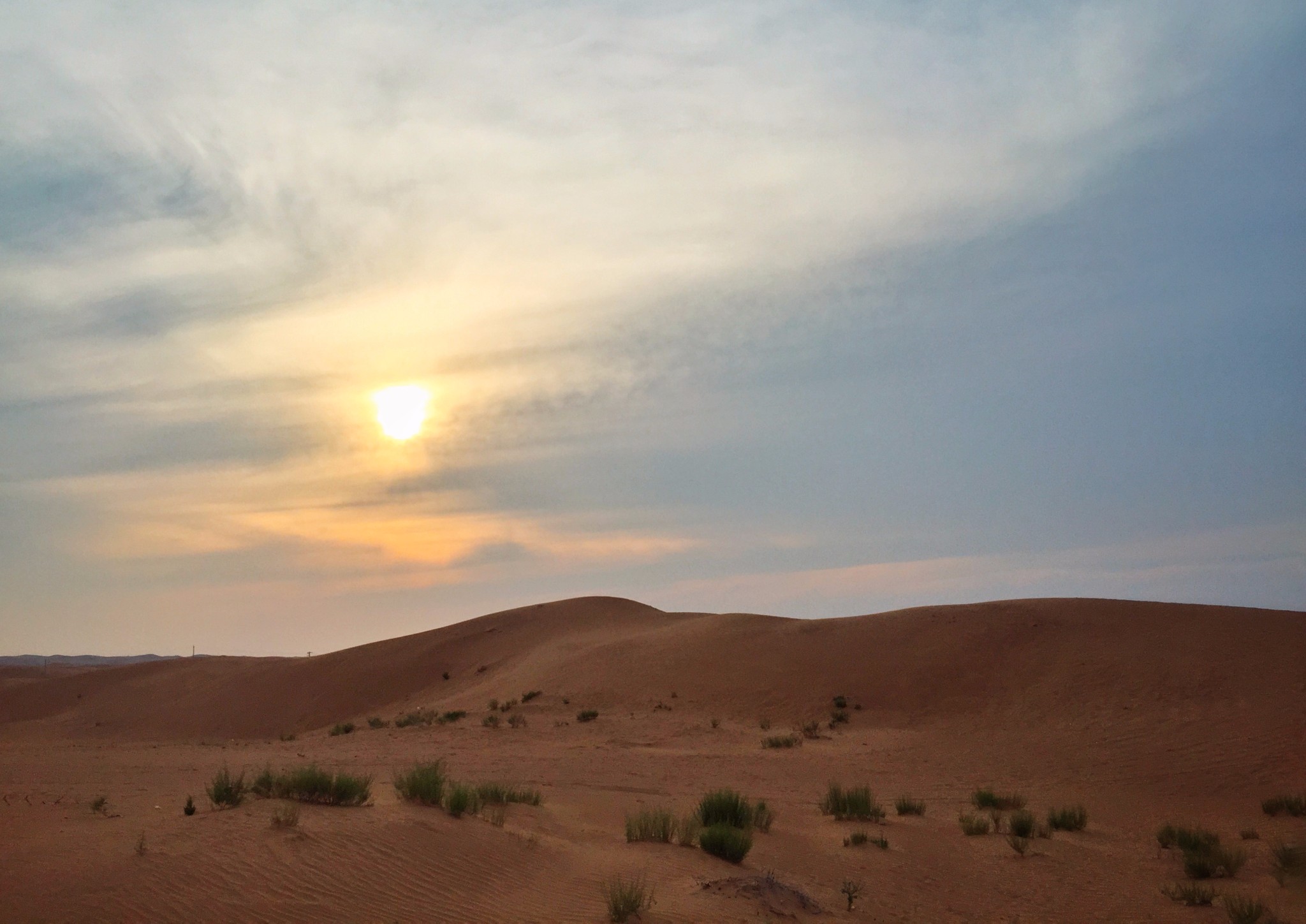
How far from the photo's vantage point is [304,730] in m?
50.5

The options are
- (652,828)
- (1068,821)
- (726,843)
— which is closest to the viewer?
(726,843)

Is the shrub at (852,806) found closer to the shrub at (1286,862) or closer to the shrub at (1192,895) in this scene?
the shrub at (1192,895)

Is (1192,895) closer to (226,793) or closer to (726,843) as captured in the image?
(726,843)

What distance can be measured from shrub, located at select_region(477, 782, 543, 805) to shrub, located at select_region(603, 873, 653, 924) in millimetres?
4948

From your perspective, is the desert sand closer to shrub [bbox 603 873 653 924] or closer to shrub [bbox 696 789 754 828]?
shrub [bbox 603 873 653 924]

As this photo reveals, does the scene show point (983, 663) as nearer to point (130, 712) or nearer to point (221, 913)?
point (221, 913)

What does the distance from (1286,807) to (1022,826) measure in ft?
26.4

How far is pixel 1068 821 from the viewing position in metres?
19.7

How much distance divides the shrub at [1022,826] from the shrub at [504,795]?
872 centimetres

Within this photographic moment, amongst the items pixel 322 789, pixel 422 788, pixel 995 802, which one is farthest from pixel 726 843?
pixel 995 802

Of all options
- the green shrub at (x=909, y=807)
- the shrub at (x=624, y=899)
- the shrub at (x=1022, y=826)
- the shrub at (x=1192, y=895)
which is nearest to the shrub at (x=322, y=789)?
the shrub at (x=624, y=899)

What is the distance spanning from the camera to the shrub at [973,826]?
60.3ft

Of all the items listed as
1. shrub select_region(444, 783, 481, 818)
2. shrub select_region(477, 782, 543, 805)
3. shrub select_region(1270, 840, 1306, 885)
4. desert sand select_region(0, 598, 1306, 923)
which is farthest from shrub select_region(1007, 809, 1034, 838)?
shrub select_region(444, 783, 481, 818)

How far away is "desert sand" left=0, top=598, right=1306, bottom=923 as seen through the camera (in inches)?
455
